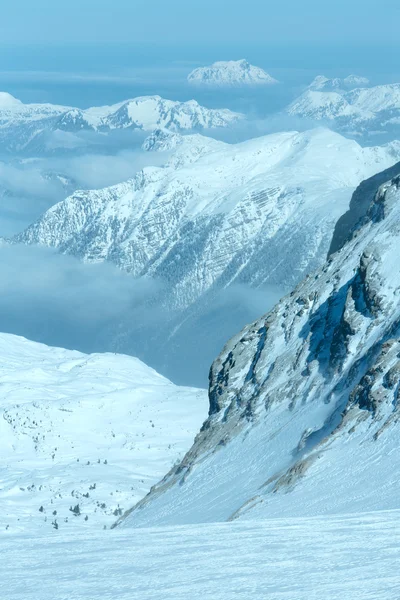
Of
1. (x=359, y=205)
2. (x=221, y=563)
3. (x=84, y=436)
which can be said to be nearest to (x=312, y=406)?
(x=221, y=563)

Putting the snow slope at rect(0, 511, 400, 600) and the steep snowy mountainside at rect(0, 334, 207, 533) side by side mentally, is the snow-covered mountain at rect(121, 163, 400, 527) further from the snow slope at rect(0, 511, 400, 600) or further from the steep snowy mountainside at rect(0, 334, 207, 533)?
the steep snowy mountainside at rect(0, 334, 207, 533)

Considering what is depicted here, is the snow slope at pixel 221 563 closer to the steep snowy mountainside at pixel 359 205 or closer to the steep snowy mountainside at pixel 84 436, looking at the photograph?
the steep snowy mountainside at pixel 84 436

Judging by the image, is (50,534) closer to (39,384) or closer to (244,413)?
(244,413)

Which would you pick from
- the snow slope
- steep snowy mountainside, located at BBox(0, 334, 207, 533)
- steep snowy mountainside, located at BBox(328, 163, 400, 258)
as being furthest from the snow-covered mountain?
steep snowy mountainside, located at BBox(0, 334, 207, 533)

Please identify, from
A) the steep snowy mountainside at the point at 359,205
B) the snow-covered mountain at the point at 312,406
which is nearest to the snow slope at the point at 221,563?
the snow-covered mountain at the point at 312,406

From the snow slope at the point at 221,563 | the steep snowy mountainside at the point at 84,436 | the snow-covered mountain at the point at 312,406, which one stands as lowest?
the steep snowy mountainside at the point at 84,436

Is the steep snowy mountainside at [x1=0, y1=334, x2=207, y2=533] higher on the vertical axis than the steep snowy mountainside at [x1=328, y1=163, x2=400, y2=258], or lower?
lower
